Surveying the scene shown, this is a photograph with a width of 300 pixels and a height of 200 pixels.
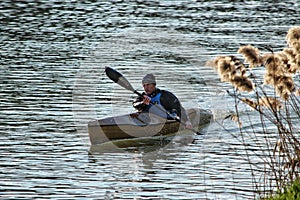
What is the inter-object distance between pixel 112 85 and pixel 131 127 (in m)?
5.36

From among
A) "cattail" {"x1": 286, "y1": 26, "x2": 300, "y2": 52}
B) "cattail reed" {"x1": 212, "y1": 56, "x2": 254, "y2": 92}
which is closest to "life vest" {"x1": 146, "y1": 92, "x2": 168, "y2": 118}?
"cattail" {"x1": 286, "y1": 26, "x2": 300, "y2": 52}

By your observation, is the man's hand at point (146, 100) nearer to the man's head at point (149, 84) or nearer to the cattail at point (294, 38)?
the man's head at point (149, 84)

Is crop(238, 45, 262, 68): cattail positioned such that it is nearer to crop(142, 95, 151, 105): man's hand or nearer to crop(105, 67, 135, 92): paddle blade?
crop(105, 67, 135, 92): paddle blade

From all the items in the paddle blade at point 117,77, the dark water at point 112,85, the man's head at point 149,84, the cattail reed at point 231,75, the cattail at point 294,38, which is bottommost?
the dark water at point 112,85

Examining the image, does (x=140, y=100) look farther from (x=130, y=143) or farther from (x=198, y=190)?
(x=198, y=190)

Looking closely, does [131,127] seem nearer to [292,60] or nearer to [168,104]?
[168,104]

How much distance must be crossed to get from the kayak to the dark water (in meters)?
0.41

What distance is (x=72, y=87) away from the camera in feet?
81.6

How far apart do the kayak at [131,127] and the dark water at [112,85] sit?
411 millimetres

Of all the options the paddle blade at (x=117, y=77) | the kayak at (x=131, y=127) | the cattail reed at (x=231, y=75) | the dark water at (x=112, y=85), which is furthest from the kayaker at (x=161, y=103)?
the cattail reed at (x=231, y=75)

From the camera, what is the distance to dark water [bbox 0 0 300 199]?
15539 mm

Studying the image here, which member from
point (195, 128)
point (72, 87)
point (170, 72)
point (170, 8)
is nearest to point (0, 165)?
point (195, 128)

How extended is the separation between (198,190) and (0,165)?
410cm

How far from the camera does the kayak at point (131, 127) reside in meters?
19.4
